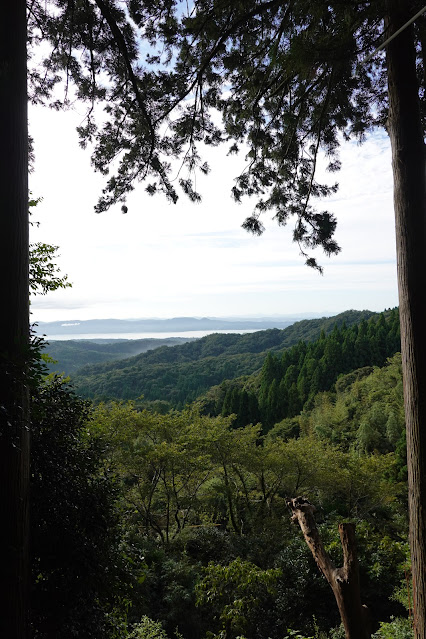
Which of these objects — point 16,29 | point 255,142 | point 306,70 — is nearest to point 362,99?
point 255,142

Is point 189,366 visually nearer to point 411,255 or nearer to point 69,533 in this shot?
point 69,533

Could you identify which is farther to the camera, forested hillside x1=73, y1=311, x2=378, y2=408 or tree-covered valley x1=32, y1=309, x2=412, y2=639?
forested hillside x1=73, y1=311, x2=378, y2=408

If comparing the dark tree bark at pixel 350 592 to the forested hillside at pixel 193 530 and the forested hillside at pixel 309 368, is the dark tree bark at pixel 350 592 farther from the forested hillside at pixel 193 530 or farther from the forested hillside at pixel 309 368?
the forested hillside at pixel 309 368

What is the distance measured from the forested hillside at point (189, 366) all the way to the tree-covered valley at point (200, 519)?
16.9 m

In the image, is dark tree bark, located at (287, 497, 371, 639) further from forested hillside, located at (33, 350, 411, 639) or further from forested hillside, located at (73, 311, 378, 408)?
forested hillside, located at (73, 311, 378, 408)

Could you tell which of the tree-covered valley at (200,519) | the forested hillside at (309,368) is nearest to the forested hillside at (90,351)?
the forested hillside at (309,368)

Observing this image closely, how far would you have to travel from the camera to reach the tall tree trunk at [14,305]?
227 cm

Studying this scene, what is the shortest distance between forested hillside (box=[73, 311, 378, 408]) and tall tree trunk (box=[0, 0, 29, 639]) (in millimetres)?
25571

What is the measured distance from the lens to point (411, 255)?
2.66m

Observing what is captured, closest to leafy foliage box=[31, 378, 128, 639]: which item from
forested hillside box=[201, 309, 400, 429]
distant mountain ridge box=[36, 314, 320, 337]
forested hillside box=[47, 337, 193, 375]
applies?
forested hillside box=[201, 309, 400, 429]

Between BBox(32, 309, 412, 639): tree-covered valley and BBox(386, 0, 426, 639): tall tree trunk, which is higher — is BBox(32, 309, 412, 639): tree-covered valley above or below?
below

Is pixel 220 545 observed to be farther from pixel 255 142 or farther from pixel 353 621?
pixel 255 142

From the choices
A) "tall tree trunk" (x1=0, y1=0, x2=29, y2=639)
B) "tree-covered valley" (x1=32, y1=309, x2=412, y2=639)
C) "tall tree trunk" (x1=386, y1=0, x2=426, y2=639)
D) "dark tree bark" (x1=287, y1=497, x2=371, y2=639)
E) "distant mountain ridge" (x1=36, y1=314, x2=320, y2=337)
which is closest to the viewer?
"tall tree trunk" (x1=0, y1=0, x2=29, y2=639)

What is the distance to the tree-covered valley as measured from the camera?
2.90m
